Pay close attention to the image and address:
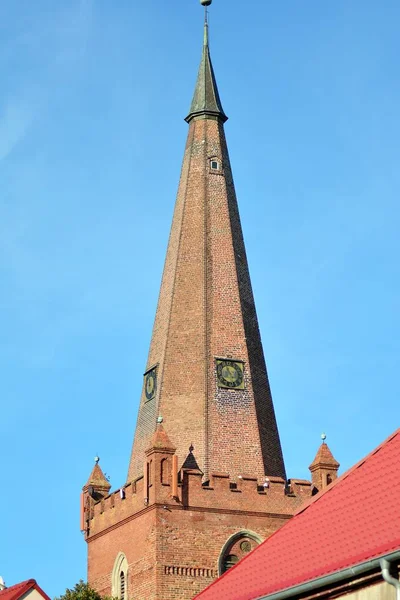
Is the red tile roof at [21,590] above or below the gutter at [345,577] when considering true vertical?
above

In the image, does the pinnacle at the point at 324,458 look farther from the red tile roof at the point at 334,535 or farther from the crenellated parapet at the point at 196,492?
the red tile roof at the point at 334,535

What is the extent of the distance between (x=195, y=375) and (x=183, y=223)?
6.19 m

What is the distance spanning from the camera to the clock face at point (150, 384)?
5094 centimetres

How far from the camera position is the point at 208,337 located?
168ft

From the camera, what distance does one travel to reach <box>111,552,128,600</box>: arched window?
47.8 meters

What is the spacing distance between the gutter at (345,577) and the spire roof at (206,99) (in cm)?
3513

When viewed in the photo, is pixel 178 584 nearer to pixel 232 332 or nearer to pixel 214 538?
pixel 214 538

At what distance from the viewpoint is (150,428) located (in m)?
49.9

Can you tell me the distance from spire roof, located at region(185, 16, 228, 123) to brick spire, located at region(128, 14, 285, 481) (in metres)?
0.03

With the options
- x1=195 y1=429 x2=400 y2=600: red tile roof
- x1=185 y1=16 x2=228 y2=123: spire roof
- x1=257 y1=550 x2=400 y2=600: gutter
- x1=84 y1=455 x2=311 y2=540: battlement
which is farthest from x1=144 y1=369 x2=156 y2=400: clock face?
x1=257 y1=550 x2=400 y2=600: gutter

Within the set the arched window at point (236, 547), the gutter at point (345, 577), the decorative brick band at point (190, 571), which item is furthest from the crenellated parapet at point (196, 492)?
the gutter at point (345, 577)

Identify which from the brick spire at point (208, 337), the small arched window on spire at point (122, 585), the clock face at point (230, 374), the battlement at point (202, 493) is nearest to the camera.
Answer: the battlement at point (202, 493)

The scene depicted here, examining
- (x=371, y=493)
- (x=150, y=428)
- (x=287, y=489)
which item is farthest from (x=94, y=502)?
(x=371, y=493)

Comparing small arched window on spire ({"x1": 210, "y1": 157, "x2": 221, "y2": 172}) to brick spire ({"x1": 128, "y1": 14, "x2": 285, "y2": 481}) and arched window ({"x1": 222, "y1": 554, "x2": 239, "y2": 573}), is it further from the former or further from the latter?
arched window ({"x1": 222, "y1": 554, "x2": 239, "y2": 573})
